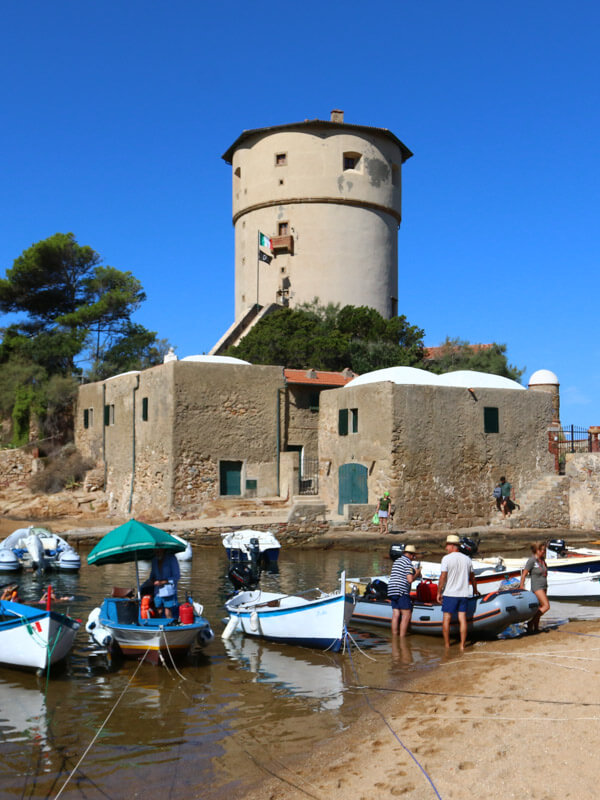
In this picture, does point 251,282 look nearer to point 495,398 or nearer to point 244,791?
point 495,398

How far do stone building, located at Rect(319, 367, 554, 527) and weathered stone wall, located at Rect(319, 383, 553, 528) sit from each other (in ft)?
0.10

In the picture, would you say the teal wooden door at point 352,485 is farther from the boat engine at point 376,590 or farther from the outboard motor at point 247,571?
the boat engine at point 376,590

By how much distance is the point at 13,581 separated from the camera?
58.1ft

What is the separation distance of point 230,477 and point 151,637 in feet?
57.5

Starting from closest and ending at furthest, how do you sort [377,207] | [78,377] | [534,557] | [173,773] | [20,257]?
[173,773]
[534,557]
[78,377]
[20,257]
[377,207]

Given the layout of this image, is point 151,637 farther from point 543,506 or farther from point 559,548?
point 543,506

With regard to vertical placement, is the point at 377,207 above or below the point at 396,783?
above

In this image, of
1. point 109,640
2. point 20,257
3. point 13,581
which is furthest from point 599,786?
point 20,257

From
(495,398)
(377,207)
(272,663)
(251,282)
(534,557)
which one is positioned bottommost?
(272,663)

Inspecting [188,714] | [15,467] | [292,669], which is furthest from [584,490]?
[15,467]

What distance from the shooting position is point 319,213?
4281cm

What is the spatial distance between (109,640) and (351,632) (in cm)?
415

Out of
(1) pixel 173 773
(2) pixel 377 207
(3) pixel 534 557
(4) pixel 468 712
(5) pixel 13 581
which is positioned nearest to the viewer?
(1) pixel 173 773

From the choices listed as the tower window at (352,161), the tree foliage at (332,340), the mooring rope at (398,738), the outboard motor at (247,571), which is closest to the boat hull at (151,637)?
the mooring rope at (398,738)
